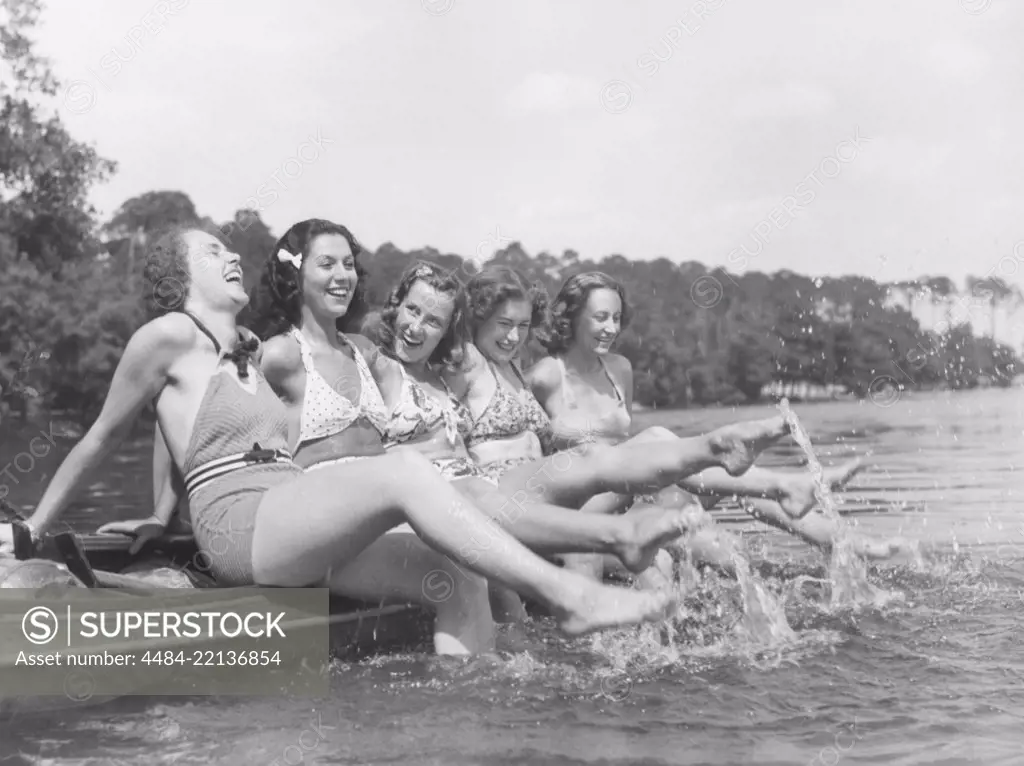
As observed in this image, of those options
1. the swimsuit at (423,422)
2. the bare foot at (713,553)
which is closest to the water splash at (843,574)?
the bare foot at (713,553)

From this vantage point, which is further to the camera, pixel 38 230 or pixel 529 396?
pixel 38 230

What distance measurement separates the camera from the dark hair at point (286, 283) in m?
4.45

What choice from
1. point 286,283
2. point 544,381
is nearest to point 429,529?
point 286,283

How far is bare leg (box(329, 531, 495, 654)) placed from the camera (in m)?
3.69

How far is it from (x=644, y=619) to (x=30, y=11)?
24.7 metres

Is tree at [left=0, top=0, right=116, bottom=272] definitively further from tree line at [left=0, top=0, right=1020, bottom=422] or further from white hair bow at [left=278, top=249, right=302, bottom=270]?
white hair bow at [left=278, top=249, right=302, bottom=270]

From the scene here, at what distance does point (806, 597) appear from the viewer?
4867 millimetres

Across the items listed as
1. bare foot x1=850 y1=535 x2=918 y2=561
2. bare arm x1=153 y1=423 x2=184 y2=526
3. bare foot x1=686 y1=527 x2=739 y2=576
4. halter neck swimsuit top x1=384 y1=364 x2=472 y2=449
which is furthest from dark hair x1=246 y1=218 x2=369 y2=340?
bare foot x1=850 y1=535 x2=918 y2=561

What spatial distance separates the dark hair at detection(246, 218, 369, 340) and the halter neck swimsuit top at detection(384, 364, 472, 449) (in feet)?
1.20

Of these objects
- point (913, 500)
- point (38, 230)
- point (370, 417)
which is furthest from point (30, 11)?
point (370, 417)

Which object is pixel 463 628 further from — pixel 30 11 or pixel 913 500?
pixel 30 11

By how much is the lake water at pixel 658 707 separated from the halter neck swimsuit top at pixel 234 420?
2.36 feet

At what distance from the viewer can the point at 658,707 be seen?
3.32 m

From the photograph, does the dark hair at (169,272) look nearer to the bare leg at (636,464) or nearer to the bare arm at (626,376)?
the bare leg at (636,464)
